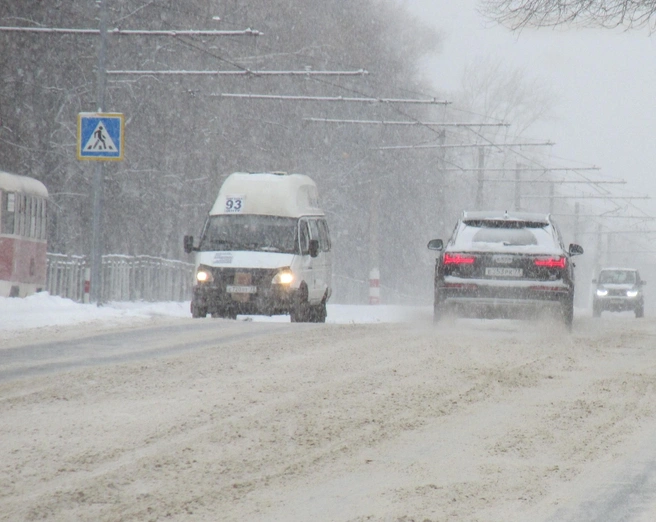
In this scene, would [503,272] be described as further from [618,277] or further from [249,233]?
[618,277]

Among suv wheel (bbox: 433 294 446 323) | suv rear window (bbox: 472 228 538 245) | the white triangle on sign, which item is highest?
the white triangle on sign

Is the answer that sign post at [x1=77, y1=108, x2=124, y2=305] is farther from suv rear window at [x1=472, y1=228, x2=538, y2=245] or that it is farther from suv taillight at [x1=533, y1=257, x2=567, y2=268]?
suv taillight at [x1=533, y1=257, x2=567, y2=268]

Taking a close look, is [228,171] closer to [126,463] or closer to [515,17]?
[515,17]

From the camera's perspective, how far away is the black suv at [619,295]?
42469 mm

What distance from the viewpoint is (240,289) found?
21.4m

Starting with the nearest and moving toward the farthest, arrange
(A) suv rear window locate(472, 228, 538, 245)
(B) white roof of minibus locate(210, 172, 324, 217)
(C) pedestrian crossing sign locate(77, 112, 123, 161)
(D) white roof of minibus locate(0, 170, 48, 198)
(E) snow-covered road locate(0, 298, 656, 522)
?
1. (E) snow-covered road locate(0, 298, 656, 522)
2. (A) suv rear window locate(472, 228, 538, 245)
3. (B) white roof of minibus locate(210, 172, 324, 217)
4. (C) pedestrian crossing sign locate(77, 112, 123, 161)
5. (D) white roof of minibus locate(0, 170, 48, 198)

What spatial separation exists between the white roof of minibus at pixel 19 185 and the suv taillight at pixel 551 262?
45.9ft

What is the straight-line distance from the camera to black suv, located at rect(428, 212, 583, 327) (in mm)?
17656

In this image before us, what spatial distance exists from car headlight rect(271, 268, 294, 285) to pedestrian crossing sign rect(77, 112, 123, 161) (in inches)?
174

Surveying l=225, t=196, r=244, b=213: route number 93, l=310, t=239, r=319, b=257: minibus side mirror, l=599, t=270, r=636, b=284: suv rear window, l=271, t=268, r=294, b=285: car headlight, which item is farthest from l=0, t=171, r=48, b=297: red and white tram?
l=599, t=270, r=636, b=284: suv rear window

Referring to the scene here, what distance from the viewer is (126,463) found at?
680 cm

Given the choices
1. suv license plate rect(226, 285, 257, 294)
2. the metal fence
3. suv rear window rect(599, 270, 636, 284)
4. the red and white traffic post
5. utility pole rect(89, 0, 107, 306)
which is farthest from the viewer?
suv rear window rect(599, 270, 636, 284)

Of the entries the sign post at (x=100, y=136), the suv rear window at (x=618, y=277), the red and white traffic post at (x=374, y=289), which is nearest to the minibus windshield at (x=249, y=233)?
the sign post at (x=100, y=136)

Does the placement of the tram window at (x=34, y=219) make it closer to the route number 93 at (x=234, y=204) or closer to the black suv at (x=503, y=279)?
the route number 93 at (x=234, y=204)
